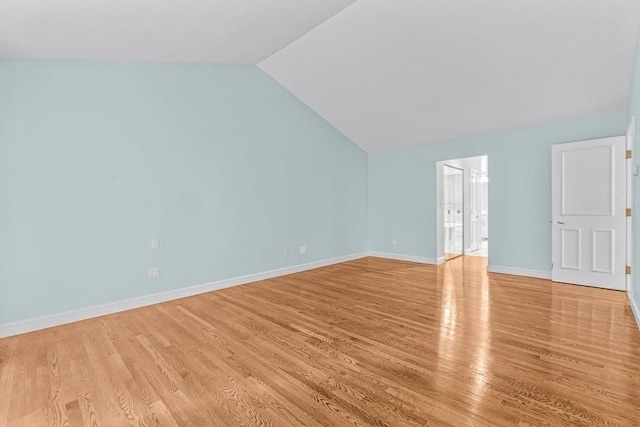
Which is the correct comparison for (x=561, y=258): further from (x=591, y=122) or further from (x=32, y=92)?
(x=32, y=92)

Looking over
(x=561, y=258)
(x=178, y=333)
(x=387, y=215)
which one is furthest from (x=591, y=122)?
(x=178, y=333)

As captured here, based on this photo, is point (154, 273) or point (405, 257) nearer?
point (154, 273)

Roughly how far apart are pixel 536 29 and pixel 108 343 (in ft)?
17.7

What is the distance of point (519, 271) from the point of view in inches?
211

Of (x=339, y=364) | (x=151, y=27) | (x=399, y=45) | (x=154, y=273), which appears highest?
(x=399, y=45)

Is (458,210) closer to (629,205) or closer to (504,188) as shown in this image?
(504,188)

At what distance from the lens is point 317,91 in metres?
5.68

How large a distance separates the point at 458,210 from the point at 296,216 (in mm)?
3985

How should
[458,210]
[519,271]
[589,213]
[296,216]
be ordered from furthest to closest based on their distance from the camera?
[458,210] < [296,216] < [519,271] < [589,213]

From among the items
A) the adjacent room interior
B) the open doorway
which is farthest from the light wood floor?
the open doorway

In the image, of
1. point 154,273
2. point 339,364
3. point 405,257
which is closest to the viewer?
point 339,364

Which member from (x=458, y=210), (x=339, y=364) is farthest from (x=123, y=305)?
(x=458, y=210)

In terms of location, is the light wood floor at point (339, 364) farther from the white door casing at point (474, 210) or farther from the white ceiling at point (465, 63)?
the white door casing at point (474, 210)

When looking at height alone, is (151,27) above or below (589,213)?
above
